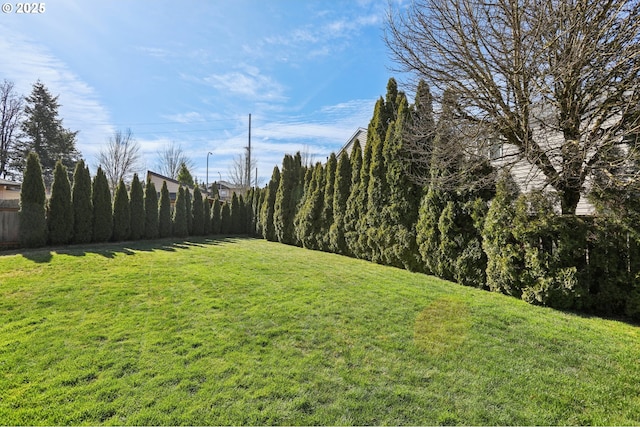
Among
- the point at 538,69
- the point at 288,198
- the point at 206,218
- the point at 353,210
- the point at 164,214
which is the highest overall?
the point at 538,69

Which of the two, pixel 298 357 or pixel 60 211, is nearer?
pixel 298 357

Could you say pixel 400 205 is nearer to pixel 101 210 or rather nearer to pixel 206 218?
pixel 101 210

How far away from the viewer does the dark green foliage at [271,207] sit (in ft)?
53.2

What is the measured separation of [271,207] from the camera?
53.3 feet

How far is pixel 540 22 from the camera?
4.25 metres

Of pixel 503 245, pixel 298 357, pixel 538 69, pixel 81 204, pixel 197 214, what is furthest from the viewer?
pixel 197 214

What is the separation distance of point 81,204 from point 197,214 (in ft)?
23.0

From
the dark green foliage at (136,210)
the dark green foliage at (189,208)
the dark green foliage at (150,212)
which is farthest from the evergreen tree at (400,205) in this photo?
the dark green foliage at (189,208)

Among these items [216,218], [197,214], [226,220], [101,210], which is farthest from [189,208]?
[101,210]

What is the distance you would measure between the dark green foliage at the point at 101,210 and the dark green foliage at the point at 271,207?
22.8 feet

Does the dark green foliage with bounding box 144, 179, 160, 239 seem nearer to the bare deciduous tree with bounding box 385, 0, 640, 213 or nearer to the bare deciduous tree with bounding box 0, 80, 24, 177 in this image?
the bare deciduous tree with bounding box 385, 0, 640, 213

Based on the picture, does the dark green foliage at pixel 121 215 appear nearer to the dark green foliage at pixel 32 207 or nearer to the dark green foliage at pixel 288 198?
the dark green foliage at pixel 32 207

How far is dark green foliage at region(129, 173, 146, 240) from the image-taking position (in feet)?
42.9

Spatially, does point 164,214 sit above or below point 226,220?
above
